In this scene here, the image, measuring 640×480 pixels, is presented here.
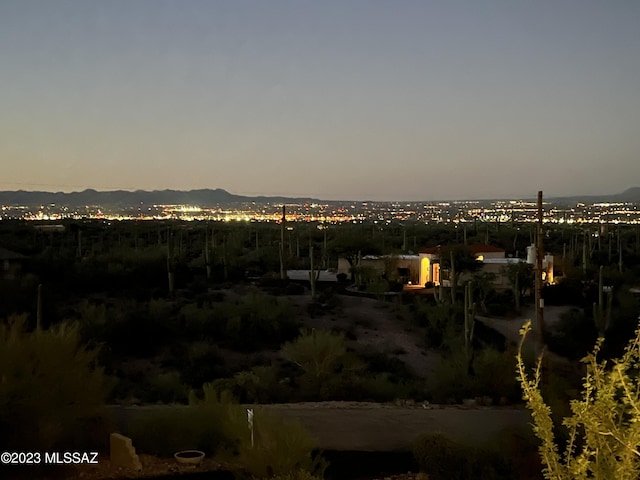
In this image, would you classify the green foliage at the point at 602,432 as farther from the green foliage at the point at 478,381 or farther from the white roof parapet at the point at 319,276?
the white roof parapet at the point at 319,276

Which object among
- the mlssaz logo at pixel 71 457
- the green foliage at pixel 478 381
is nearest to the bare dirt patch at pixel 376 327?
the green foliage at pixel 478 381

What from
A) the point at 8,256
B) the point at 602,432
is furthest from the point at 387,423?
the point at 8,256

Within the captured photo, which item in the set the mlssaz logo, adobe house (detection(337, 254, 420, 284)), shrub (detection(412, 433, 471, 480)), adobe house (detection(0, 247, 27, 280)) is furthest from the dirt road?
adobe house (detection(337, 254, 420, 284))

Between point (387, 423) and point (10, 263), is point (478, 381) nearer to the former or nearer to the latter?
point (387, 423)

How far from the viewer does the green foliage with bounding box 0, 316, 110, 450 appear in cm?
1052

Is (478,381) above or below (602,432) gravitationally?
below

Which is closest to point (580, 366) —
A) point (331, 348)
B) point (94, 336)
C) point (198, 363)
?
point (331, 348)

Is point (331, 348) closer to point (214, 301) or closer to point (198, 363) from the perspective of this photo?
point (198, 363)

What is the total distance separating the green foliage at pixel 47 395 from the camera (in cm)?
1052

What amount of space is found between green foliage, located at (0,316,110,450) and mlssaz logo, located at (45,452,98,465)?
15cm

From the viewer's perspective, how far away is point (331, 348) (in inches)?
840

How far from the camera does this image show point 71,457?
11047 millimetres

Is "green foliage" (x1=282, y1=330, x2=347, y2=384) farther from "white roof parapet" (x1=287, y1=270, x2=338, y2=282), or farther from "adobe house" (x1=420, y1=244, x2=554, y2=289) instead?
"white roof parapet" (x1=287, y1=270, x2=338, y2=282)

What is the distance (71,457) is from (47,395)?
1.05 metres
